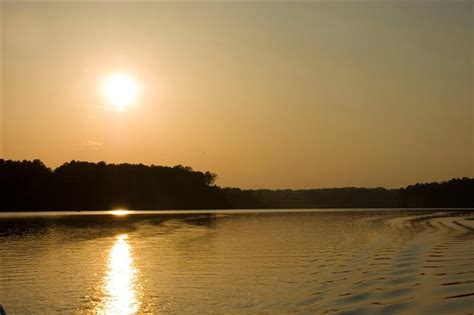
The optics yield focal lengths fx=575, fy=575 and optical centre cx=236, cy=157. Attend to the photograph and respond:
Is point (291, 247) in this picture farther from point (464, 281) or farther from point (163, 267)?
point (464, 281)

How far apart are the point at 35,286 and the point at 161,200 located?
150077 mm

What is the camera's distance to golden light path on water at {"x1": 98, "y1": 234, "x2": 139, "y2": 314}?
1573 centimetres

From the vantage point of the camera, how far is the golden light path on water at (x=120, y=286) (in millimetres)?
15725

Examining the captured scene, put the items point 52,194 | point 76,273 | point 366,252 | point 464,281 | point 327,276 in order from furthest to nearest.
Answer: point 52,194 → point 366,252 → point 76,273 → point 327,276 → point 464,281

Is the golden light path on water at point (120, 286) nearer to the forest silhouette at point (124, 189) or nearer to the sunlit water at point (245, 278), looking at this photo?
the sunlit water at point (245, 278)

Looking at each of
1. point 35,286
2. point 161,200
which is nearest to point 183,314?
point 35,286

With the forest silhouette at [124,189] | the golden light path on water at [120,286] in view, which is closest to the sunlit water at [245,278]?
the golden light path on water at [120,286]

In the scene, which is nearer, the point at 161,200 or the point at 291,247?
the point at 291,247

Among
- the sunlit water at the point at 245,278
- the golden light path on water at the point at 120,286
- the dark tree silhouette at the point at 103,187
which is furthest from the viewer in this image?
the dark tree silhouette at the point at 103,187

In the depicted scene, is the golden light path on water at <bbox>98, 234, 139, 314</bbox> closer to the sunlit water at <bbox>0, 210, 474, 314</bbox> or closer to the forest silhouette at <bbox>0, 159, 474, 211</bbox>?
the sunlit water at <bbox>0, 210, 474, 314</bbox>

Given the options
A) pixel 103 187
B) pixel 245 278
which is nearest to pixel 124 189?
pixel 103 187

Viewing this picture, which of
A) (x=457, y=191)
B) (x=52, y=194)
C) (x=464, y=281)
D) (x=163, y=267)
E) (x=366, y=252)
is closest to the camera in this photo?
(x=464, y=281)

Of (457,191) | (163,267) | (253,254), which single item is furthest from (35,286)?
(457,191)

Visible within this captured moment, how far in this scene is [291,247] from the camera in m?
32.3
